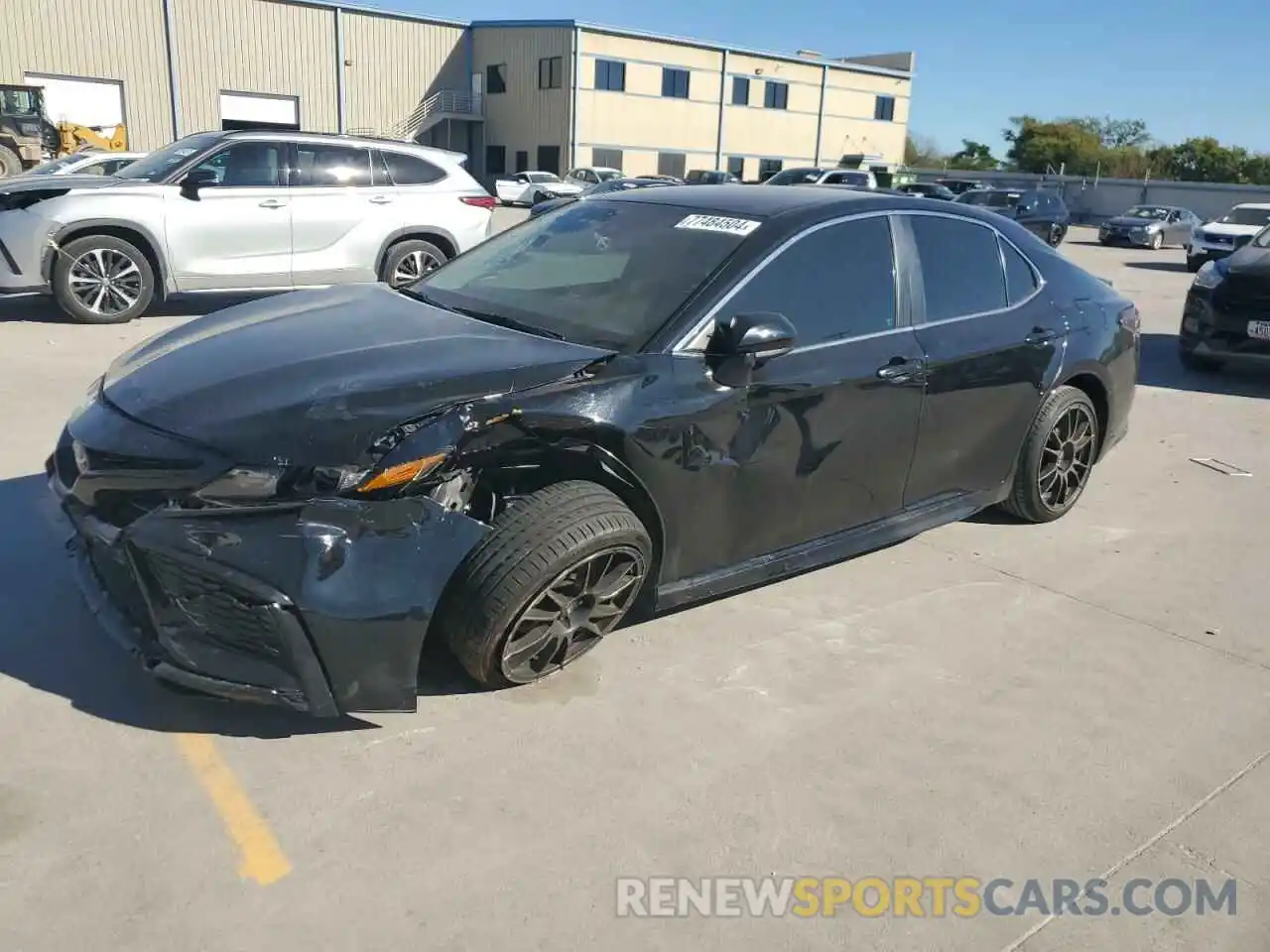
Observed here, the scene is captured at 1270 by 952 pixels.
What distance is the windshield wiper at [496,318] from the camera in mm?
3601

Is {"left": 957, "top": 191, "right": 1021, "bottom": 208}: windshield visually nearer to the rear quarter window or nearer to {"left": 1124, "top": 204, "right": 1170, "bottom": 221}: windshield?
{"left": 1124, "top": 204, "right": 1170, "bottom": 221}: windshield

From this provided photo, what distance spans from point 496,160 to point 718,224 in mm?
50506

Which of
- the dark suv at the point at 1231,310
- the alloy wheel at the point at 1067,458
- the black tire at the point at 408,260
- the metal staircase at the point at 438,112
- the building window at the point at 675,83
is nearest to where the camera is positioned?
the alloy wheel at the point at 1067,458

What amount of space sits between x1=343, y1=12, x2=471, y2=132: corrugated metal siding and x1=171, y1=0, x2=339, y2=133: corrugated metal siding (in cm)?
119

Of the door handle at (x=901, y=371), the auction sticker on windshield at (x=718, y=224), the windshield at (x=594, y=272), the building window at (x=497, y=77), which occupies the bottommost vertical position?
the door handle at (x=901, y=371)

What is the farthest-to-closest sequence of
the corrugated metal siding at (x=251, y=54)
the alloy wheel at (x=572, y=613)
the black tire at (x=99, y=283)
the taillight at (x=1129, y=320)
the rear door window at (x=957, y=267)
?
the corrugated metal siding at (x=251, y=54)
the black tire at (x=99, y=283)
the taillight at (x=1129, y=320)
the rear door window at (x=957, y=267)
the alloy wheel at (x=572, y=613)

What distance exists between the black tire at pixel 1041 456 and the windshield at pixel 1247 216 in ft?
70.0

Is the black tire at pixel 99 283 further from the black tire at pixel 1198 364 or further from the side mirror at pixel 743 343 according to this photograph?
the black tire at pixel 1198 364

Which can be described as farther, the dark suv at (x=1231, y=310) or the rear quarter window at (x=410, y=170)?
the rear quarter window at (x=410, y=170)

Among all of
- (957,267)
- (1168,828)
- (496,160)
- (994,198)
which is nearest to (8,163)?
(994,198)

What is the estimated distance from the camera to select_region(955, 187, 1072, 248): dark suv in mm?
25188

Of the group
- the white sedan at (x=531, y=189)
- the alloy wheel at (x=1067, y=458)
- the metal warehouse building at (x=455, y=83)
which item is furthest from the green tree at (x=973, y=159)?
the alloy wheel at (x=1067, y=458)

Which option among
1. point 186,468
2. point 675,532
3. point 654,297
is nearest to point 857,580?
point 675,532

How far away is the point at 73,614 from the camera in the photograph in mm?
3547
